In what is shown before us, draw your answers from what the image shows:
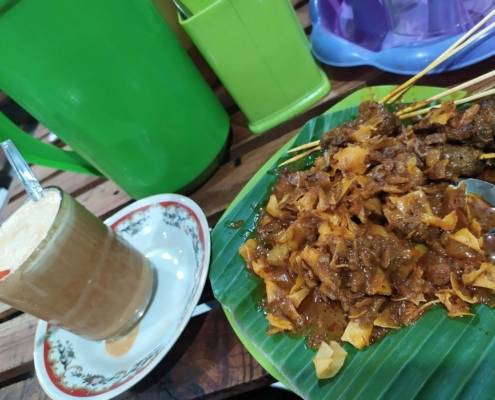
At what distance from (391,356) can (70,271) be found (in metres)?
0.99

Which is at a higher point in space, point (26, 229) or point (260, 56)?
point (26, 229)

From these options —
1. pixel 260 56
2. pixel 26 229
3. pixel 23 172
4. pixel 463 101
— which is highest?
pixel 23 172

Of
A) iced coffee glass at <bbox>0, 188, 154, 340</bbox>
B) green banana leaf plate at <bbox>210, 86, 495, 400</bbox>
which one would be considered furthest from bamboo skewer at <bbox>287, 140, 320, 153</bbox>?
iced coffee glass at <bbox>0, 188, 154, 340</bbox>

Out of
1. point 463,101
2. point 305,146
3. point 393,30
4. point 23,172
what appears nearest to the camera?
point 463,101

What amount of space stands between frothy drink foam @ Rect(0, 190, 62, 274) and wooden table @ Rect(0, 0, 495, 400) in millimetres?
562

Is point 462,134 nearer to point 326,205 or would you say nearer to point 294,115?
point 326,205

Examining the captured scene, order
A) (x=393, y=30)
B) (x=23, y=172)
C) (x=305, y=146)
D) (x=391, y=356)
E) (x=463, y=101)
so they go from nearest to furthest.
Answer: (x=391, y=356) → (x=463, y=101) → (x=23, y=172) → (x=305, y=146) → (x=393, y=30)

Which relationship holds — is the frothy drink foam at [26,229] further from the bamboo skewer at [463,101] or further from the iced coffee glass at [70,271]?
the bamboo skewer at [463,101]

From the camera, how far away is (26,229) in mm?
1414

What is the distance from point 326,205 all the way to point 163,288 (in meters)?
0.69

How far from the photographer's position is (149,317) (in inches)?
60.0

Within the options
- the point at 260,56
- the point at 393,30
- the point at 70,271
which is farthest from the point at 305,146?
the point at 70,271

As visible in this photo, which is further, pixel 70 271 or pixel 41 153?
pixel 41 153

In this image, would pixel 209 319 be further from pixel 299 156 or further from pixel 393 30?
pixel 393 30
